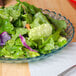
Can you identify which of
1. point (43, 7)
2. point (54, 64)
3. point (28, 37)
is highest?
point (43, 7)

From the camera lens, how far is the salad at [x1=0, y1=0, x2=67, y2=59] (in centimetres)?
66

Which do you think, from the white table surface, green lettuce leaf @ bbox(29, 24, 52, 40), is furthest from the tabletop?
green lettuce leaf @ bbox(29, 24, 52, 40)

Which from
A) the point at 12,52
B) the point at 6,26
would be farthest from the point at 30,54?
the point at 6,26

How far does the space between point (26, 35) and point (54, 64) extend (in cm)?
20

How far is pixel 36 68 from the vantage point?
2.11 feet

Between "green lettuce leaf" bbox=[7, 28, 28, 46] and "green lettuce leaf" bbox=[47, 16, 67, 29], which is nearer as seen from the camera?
"green lettuce leaf" bbox=[7, 28, 28, 46]

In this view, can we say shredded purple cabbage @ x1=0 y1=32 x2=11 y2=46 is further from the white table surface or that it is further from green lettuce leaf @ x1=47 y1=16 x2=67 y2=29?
green lettuce leaf @ x1=47 y1=16 x2=67 y2=29

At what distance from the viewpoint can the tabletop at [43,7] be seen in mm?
624

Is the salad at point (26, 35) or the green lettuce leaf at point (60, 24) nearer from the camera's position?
the salad at point (26, 35)

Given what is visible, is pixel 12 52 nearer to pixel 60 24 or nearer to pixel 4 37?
pixel 4 37

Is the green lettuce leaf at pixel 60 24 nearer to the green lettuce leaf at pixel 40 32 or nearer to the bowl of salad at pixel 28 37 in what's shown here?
the bowl of salad at pixel 28 37

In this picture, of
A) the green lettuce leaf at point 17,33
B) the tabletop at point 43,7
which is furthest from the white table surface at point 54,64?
the green lettuce leaf at point 17,33

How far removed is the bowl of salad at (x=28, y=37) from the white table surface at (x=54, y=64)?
37 mm

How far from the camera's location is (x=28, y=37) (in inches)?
28.4
